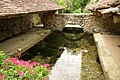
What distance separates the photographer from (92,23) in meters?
14.1

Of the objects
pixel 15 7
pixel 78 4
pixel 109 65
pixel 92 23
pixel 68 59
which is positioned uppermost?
pixel 15 7

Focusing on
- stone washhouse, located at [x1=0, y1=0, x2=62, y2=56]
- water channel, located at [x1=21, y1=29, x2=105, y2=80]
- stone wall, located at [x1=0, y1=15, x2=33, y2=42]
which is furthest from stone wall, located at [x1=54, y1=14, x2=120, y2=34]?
water channel, located at [x1=21, y1=29, x2=105, y2=80]

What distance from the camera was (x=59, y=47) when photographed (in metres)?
10.8

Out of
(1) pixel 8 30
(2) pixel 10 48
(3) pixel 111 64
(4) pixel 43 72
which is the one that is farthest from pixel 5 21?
(4) pixel 43 72

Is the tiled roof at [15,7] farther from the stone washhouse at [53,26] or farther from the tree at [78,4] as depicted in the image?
the tree at [78,4]

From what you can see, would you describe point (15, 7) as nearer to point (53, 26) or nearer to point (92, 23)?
point (92, 23)

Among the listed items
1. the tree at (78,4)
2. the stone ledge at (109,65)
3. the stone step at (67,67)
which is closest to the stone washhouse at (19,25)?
the stone step at (67,67)

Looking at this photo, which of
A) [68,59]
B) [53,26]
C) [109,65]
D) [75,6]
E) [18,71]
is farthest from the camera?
[75,6]

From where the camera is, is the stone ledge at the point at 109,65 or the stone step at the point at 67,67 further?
the stone step at the point at 67,67

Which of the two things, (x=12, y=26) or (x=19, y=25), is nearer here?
(x=12, y=26)

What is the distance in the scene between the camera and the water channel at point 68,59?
21.1 ft

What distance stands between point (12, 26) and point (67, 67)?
5.63 m

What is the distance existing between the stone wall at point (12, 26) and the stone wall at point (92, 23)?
269 centimetres

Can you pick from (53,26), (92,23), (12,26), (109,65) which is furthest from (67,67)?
(53,26)
